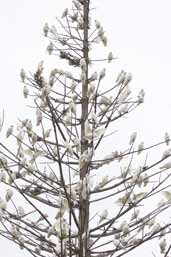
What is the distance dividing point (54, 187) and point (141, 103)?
4.84 feet

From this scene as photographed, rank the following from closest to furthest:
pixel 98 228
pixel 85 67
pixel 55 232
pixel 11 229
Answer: pixel 55 232 < pixel 11 229 < pixel 98 228 < pixel 85 67

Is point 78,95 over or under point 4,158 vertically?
over

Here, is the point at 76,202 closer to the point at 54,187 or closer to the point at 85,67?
the point at 54,187

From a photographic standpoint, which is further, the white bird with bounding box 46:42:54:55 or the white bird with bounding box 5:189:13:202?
the white bird with bounding box 46:42:54:55

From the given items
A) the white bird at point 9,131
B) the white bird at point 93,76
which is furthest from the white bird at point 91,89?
the white bird at point 9,131

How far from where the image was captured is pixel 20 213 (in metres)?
6.22

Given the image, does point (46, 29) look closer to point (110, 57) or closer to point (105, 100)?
point (110, 57)

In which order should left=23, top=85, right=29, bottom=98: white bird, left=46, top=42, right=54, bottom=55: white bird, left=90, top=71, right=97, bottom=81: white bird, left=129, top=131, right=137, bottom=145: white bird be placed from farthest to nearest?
left=46, top=42, right=54, bottom=55: white bird < left=90, top=71, right=97, bottom=81: white bird < left=23, top=85, right=29, bottom=98: white bird < left=129, top=131, right=137, bottom=145: white bird

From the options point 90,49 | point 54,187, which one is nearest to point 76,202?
point 54,187

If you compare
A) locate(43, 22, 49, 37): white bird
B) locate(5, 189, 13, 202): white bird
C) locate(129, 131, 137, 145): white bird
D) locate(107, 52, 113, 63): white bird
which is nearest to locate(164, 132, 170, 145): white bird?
A: locate(129, 131, 137, 145): white bird

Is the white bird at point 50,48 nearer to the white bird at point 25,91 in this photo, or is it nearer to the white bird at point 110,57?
the white bird at point 110,57

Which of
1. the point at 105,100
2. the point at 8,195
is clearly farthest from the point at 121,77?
the point at 8,195

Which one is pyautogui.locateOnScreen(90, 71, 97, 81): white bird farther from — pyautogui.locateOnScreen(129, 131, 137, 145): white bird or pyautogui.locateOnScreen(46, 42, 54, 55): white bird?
pyautogui.locateOnScreen(129, 131, 137, 145): white bird

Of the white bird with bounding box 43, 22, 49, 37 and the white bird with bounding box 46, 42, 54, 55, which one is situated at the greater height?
the white bird with bounding box 43, 22, 49, 37
